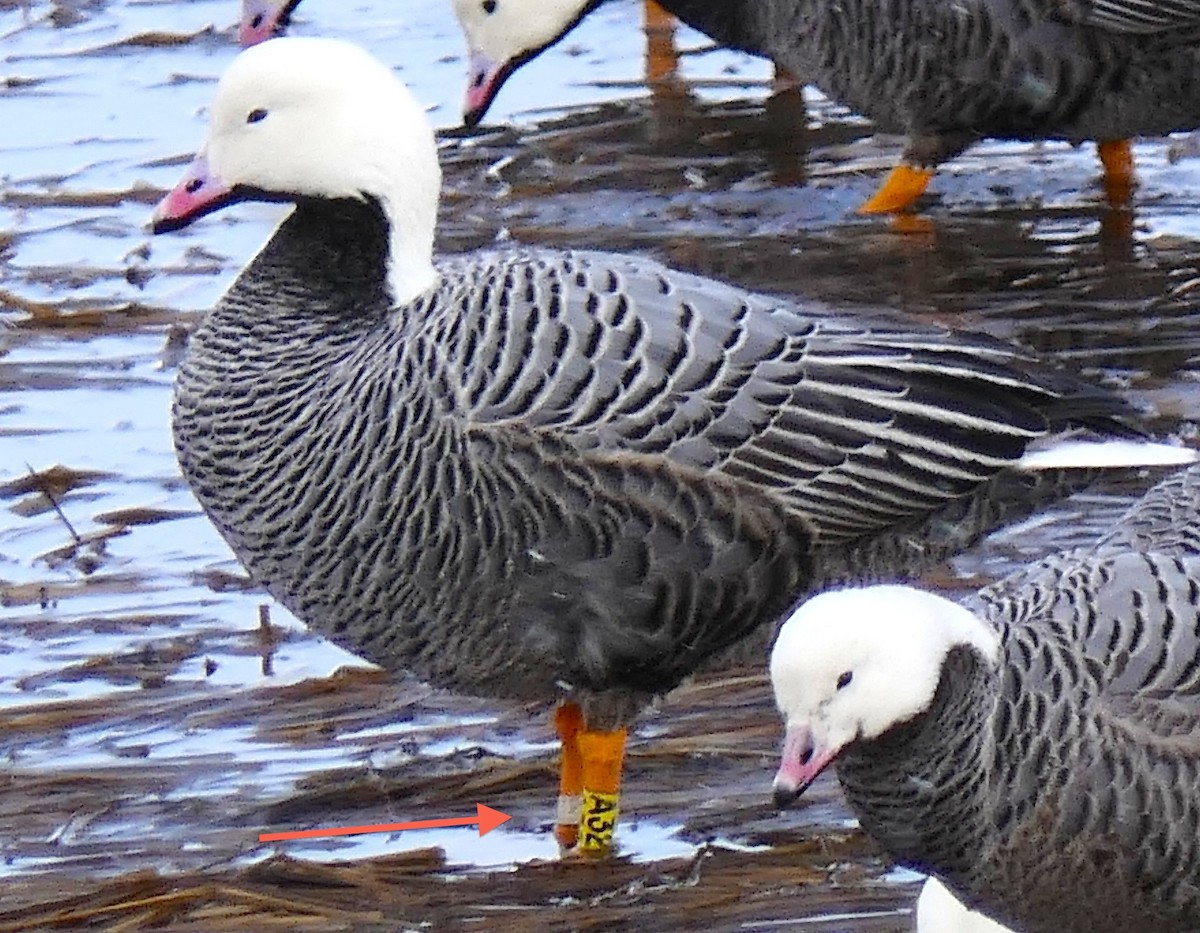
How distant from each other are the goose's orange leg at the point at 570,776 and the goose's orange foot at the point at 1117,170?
438 cm

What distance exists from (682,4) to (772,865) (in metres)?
4.98

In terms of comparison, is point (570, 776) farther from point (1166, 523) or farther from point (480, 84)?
point (480, 84)

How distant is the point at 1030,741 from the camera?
4.90 m

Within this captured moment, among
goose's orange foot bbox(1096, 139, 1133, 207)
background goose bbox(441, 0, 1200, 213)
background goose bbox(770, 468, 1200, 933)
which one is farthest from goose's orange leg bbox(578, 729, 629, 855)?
goose's orange foot bbox(1096, 139, 1133, 207)

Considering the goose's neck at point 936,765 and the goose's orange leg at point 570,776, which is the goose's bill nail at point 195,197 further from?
the goose's neck at point 936,765

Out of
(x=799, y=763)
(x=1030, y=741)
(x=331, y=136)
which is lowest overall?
(x=1030, y=741)

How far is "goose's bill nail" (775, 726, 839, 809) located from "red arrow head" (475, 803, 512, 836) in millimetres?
1550

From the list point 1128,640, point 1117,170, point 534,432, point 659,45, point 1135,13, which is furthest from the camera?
point 659,45

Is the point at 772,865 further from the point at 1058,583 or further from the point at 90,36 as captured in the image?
the point at 90,36

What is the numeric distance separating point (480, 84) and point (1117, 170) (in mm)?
2156

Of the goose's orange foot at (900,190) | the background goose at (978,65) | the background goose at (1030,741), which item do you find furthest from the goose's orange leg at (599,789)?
the goose's orange foot at (900,190)

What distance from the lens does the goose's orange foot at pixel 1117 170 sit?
9.79m

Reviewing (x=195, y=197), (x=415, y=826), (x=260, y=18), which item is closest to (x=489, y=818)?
(x=415, y=826)

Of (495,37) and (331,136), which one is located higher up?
(331,136)
